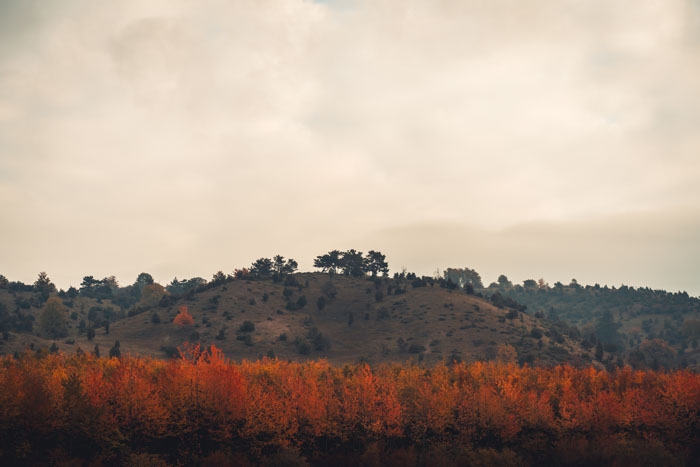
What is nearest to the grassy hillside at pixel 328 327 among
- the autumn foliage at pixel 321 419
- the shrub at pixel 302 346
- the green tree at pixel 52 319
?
the shrub at pixel 302 346

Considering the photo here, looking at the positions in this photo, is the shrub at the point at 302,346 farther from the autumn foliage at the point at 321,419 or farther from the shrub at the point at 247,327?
the autumn foliage at the point at 321,419

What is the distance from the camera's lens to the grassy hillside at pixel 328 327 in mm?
133125

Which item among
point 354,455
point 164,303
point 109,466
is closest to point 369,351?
point 164,303

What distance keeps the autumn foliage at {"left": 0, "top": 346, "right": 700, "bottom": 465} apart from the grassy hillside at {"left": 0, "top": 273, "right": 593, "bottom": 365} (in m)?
49.7

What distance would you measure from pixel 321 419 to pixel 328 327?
93.7m

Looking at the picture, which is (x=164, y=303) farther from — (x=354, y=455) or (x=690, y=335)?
(x=690, y=335)

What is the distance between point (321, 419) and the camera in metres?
66.1

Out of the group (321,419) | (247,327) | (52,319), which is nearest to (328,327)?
(247,327)

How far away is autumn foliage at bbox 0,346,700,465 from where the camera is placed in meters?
55.0

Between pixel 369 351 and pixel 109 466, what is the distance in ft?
298

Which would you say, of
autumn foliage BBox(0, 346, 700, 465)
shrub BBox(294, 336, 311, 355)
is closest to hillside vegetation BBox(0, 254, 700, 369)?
shrub BBox(294, 336, 311, 355)

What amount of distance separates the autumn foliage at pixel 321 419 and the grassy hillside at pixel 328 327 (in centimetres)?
4971

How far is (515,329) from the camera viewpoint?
14912 cm

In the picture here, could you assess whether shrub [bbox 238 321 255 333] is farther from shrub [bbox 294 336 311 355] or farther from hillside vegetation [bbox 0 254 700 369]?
shrub [bbox 294 336 311 355]
